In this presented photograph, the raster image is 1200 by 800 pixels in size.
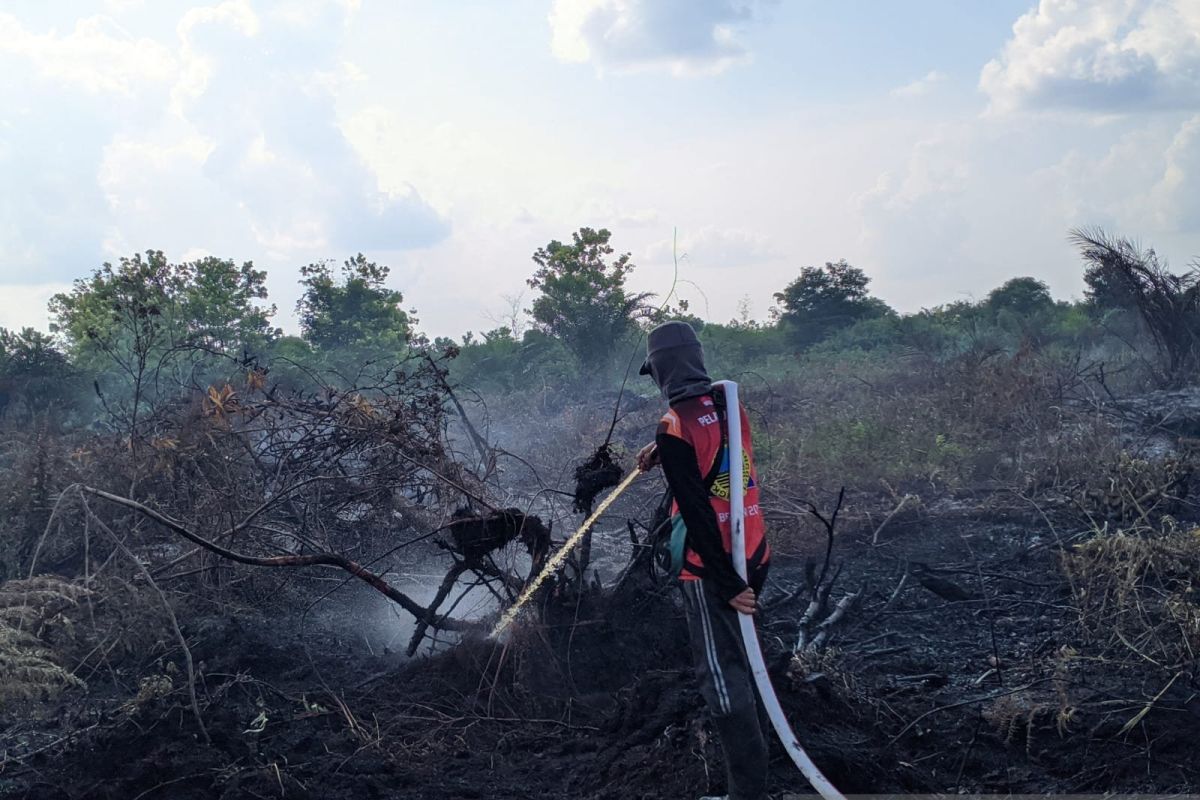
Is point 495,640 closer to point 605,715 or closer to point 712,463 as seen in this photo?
point 605,715

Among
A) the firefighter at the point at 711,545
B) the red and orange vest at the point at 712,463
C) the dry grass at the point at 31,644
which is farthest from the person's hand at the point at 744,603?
the dry grass at the point at 31,644

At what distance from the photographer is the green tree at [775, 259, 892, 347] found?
88.5 feet

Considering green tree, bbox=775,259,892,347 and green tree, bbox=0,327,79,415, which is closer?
green tree, bbox=0,327,79,415

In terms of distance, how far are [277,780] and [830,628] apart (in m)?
3.37

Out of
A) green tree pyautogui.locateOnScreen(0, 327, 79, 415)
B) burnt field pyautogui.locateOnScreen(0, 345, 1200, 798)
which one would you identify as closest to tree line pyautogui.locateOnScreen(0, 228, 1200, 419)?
green tree pyautogui.locateOnScreen(0, 327, 79, 415)

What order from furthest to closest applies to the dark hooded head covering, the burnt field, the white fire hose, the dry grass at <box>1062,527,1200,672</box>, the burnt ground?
1. the dry grass at <box>1062,527,1200,672</box>
2. the burnt field
3. the burnt ground
4. the dark hooded head covering
5. the white fire hose

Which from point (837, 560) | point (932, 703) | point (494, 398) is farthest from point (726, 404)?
point (494, 398)

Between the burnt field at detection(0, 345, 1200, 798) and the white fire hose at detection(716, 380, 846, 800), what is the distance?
558 millimetres

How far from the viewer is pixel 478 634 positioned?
19.0 ft

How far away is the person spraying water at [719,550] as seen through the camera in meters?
3.62

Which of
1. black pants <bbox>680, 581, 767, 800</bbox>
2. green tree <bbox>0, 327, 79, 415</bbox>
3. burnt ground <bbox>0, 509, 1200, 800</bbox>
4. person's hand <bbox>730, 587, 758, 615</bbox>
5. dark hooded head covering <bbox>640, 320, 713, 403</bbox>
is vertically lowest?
burnt ground <bbox>0, 509, 1200, 800</bbox>

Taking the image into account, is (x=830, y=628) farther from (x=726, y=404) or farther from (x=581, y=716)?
(x=726, y=404)

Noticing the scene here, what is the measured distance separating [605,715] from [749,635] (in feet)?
5.98

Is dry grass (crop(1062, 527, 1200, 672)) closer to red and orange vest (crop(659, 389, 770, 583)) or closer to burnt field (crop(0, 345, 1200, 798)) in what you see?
burnt field (crop(0, 345, 1200, 798))
